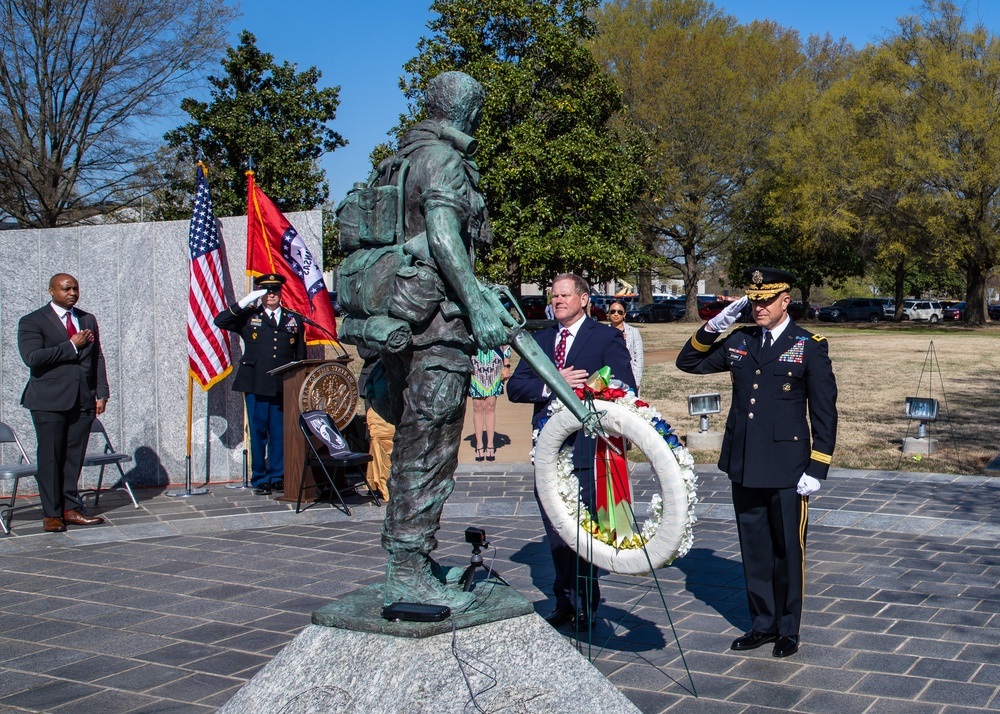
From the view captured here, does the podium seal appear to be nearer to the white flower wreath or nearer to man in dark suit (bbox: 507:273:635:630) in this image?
man in dark suit (bbox: 507:273:635:630)

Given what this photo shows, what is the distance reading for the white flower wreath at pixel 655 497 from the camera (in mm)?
4266

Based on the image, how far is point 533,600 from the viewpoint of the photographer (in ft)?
19.9

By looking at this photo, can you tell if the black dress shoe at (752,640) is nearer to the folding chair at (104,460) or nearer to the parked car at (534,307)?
the folding chair at (104,460)

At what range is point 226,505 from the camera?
30.9ft

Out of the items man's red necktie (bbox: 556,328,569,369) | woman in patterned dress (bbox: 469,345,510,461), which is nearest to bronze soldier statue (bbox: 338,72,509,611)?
man's red necktie (bbox: 556,328,569,369)

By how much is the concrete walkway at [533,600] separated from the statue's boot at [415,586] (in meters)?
0.54

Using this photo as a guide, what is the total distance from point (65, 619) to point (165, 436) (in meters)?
4.80

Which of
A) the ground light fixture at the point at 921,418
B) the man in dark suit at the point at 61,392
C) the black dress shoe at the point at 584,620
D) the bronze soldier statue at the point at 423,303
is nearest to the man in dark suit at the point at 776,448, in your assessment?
the black dress shoe at the point at 584,620

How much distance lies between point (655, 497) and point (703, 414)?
7.81 meters

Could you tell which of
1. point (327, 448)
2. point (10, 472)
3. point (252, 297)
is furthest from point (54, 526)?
point (252, 297)

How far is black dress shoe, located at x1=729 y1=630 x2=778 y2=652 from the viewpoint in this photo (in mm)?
5211

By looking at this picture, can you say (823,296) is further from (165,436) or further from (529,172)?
(165,436)

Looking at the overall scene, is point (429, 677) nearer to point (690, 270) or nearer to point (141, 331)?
point (141, 331)

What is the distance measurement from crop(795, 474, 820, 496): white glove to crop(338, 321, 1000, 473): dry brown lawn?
607 centimetres
